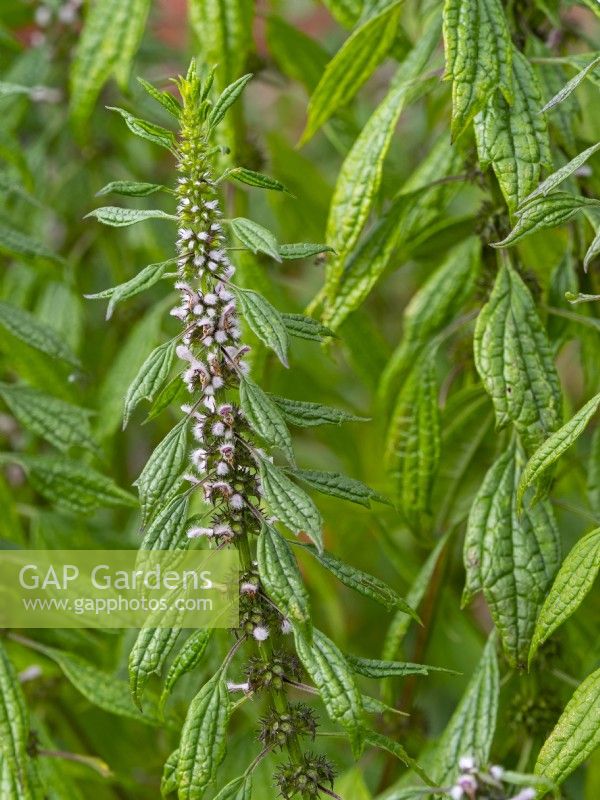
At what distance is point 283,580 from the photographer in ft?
2.29

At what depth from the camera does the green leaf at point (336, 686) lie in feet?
2.26

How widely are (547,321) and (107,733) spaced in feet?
2.56

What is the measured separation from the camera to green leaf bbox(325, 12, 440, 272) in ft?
3.17

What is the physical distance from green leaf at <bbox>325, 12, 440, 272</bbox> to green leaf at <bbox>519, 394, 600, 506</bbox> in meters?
0.29

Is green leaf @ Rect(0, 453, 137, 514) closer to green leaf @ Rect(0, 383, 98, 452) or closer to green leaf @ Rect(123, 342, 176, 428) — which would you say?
green leaf @ Rect(0, 383, 98, 452)

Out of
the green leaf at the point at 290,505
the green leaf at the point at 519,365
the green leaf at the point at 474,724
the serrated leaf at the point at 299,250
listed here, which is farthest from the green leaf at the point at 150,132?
the green leaf at the point at 474,724

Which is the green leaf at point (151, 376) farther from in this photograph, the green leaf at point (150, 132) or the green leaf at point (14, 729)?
the green leaf at point (14, 729)

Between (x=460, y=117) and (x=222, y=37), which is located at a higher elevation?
(x=222, y=37)

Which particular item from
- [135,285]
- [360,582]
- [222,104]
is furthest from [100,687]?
[222,104]

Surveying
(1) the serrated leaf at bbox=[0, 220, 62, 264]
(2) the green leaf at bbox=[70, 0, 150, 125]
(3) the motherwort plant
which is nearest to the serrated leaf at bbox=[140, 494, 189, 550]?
(3) the motherwort plant

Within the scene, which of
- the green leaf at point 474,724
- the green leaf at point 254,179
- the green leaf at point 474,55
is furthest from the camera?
the green leaf at point 474,724

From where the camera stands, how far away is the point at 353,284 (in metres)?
1.02

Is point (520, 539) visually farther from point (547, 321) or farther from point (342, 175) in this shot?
point (342, 175)

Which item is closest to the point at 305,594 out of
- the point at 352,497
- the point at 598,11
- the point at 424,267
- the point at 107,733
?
the point at 352,497
